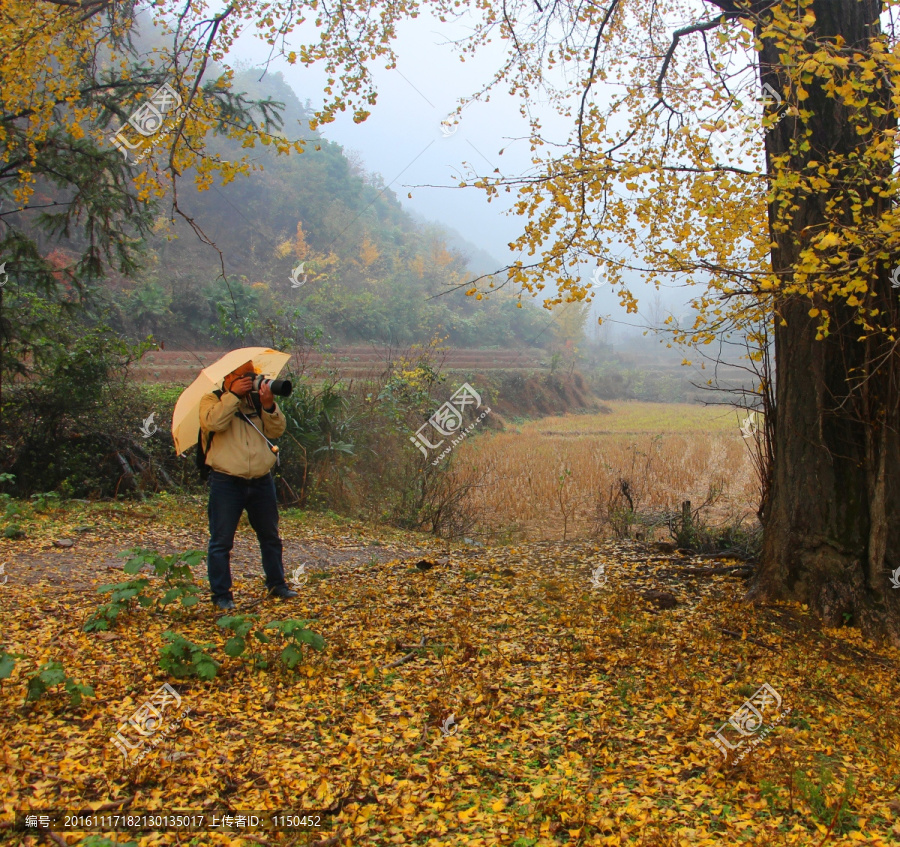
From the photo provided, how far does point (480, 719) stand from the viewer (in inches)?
132

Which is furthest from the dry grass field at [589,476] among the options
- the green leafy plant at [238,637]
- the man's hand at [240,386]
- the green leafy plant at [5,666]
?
the green leafy plant at [5,666]

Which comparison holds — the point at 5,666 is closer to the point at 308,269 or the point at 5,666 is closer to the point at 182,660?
the point at 182,660

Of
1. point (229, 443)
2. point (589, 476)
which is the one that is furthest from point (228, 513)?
point (589, 476)

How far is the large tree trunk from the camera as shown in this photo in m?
4.48

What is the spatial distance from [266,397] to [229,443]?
0.41m

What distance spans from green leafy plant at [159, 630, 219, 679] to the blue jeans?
1.06 metres

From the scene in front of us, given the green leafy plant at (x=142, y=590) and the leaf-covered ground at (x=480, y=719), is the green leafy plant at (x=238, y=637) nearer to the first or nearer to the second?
the leaf-covered ground at (x=480, y=719)

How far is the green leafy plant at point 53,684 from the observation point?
9.75 feet

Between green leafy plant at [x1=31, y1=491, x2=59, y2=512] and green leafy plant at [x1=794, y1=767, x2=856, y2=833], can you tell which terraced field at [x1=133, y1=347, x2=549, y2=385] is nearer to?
green leafy plant at [x1=31, y1=491, x2=59, y2=512]

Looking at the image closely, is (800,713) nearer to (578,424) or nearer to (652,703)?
(652,703)

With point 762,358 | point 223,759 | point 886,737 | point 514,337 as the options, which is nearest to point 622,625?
point 886,737

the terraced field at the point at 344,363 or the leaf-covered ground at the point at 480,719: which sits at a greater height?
the terraced field at the point at 344,363

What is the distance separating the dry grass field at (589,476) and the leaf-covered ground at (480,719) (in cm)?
317

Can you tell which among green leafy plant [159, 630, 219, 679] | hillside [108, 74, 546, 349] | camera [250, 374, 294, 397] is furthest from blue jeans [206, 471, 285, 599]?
hillside [108, 74, 546, 349]
